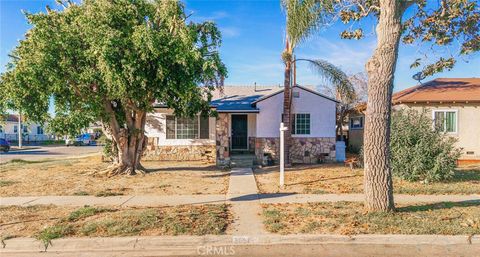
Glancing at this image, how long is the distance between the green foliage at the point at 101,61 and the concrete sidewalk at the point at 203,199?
3.54 metres

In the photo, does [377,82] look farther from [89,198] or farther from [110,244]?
[89,198]

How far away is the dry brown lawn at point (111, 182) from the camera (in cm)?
967

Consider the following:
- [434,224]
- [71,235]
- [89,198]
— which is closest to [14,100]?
[89,198]

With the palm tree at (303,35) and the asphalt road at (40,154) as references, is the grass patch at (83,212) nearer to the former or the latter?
the palm tree at (303,35)

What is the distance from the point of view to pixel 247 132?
1830 cm

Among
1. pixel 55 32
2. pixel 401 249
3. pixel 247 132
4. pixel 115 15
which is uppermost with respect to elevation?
pixel 115 15

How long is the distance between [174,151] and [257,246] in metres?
13.3

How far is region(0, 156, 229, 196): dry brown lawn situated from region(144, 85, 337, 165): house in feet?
10.3

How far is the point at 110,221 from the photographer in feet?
21.1

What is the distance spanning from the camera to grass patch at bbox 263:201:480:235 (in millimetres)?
5938

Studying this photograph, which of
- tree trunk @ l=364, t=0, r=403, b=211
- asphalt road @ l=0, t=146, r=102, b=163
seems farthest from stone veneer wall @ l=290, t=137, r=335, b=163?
asphalt road @ l=0, t=146, r=102, b=163

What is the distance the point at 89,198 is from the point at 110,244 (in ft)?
12.3

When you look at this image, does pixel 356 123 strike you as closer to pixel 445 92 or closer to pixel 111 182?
pixel 445 92

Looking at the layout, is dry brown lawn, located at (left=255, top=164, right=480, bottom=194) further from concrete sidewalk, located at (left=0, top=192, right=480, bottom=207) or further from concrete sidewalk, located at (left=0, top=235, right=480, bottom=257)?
concrete sidewalk, located at (left=0, top=235, right=480, bottom=257)
